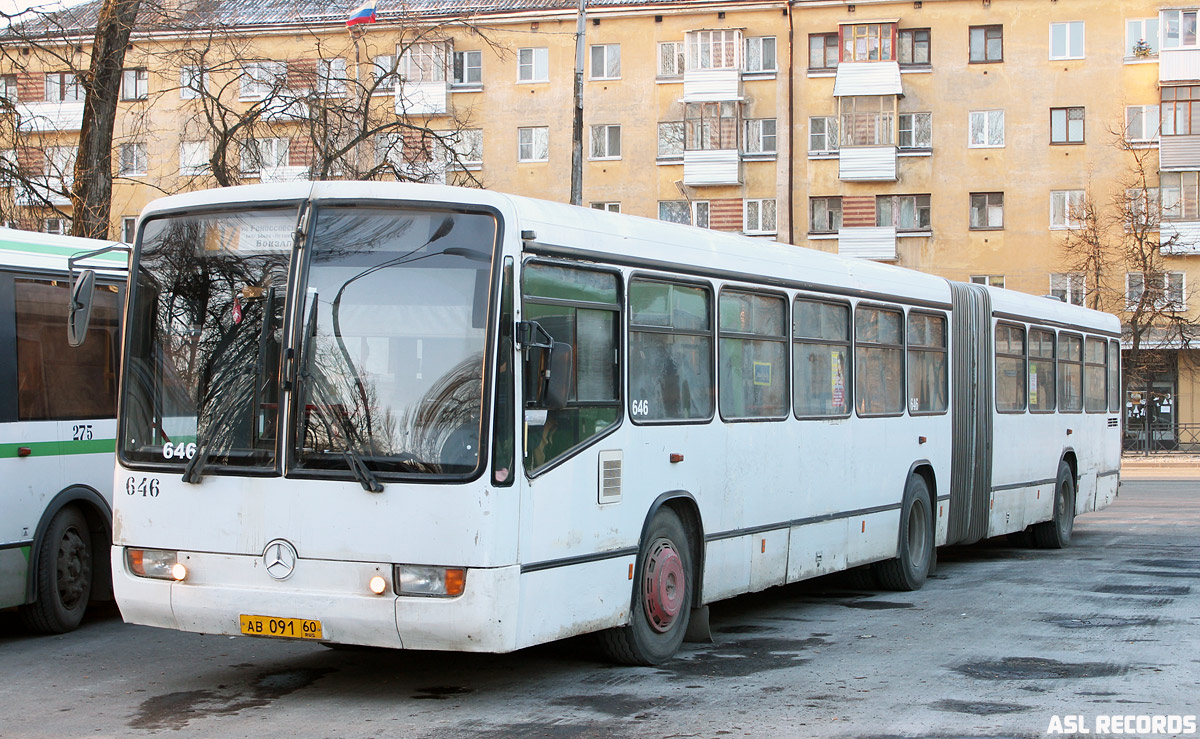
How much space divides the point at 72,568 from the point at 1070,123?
4444 cm

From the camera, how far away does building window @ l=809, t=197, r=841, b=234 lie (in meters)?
50.9

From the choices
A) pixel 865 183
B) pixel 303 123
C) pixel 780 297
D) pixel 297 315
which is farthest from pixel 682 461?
pixel 865 183

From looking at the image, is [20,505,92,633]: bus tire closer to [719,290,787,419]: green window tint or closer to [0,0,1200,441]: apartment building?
[719,290,787,419]: green window tint

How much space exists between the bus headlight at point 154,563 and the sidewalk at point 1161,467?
98.9 ft

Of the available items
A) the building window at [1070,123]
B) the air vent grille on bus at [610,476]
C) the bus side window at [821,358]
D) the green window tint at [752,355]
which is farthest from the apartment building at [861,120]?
the air vent grille on bus at [610,476]

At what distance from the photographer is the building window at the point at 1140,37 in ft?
161

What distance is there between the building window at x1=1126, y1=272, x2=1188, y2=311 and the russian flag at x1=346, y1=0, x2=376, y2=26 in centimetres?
3136

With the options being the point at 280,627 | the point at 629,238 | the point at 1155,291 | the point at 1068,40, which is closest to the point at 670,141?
the point at 1068,40

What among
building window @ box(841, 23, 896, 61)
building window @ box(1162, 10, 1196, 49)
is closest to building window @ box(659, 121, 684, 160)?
building window @ box(841, 23, 896, 61)

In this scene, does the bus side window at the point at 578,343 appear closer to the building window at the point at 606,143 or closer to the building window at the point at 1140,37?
the building window at the point at 606,143

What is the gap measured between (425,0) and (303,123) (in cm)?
3377

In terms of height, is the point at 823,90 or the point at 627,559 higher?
the point at 823,90

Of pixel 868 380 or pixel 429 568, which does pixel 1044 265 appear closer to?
pixel 868 380

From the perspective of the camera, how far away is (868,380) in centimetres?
1292
